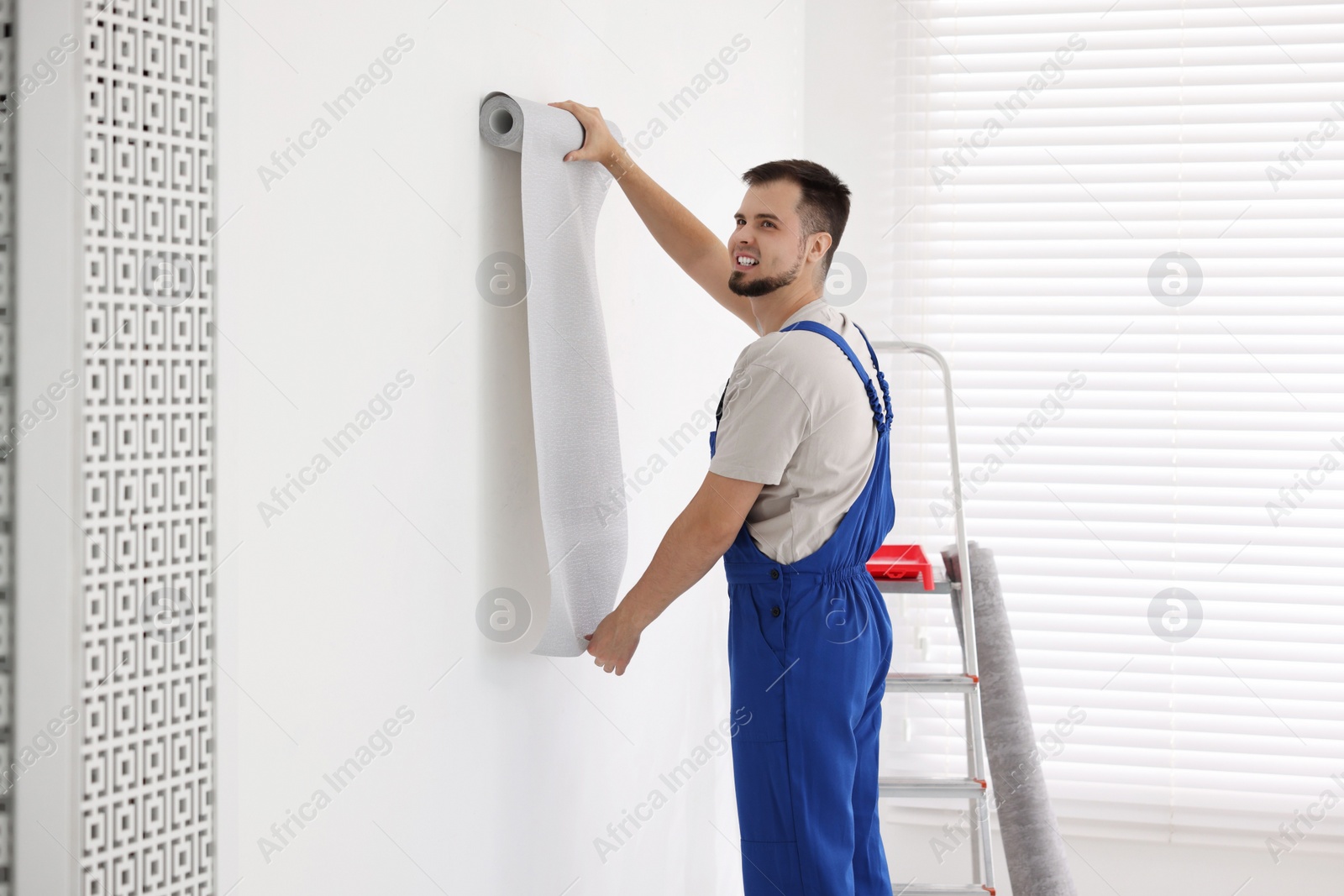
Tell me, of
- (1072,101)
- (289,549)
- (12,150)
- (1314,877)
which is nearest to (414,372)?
(289,549)

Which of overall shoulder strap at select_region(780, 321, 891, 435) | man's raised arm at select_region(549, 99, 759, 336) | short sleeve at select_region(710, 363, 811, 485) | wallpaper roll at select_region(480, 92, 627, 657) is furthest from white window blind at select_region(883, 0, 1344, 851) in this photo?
wallpaper roll at select_region(480, 92, 627, 657)

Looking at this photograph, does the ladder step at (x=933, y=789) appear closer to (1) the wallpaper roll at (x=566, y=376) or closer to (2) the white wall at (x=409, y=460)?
(2) the white wall at (x=409, y=460)

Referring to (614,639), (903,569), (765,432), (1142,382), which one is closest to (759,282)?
(765,432)

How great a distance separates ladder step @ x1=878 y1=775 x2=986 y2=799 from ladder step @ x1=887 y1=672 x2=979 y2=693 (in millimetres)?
184

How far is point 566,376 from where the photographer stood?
1440 millimetres

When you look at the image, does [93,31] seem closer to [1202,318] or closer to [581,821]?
[581,821]

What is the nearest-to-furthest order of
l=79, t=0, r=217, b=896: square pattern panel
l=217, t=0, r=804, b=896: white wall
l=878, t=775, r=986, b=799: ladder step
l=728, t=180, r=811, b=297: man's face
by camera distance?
1. l=79, t=0, r=217, b=896: square pattern panel
2. l=217, t=0, r=804, b=896: white wall
3. l=728, t=180, r=811, b=297: man's face
4. l=878, t=775, r=986, b=799: ladder step

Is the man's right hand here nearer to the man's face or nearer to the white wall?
the white wall

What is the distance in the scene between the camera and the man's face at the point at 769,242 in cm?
165

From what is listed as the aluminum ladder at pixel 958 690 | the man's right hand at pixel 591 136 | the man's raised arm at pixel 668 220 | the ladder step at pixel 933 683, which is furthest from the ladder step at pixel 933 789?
the man's right hand at pixel 591 136

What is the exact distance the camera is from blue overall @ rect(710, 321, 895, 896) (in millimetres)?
1523

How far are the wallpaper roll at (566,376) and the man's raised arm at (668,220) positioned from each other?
0.03 metres

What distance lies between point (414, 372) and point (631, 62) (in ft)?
2.83

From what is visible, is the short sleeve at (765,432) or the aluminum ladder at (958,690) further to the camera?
the aluminum ladder at (958,690)
